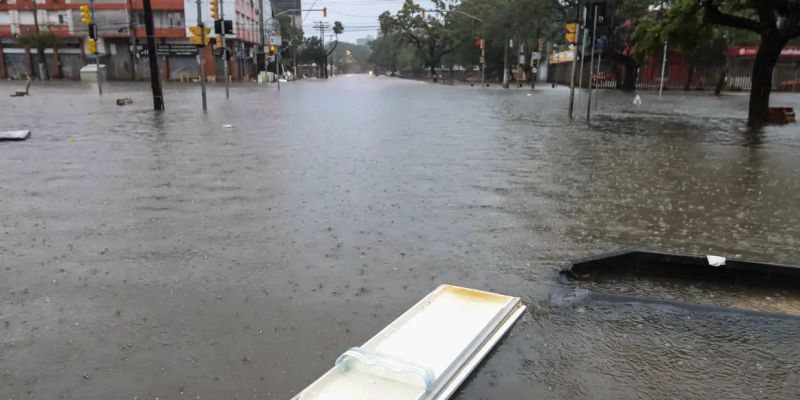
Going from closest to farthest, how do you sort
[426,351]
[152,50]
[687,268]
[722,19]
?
[426,351], [687,268], [722,19], [152,50]

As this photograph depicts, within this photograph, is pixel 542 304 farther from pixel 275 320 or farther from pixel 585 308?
pixel 275 320

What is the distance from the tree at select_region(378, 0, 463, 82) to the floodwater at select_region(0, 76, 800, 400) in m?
78.8

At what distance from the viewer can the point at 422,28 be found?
91.8 m

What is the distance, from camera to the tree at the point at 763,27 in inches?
720

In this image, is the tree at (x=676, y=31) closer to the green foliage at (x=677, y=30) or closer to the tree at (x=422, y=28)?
the green foliage at (x=677, y=30)

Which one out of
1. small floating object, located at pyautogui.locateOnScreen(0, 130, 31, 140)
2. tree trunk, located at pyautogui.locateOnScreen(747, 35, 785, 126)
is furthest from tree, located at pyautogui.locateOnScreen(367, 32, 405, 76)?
small floating object, located at pyautogui.locateOnScreen(0, 130, 31, 140)

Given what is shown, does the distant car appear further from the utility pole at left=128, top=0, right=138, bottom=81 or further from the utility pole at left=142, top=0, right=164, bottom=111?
the utility pole at left=142, top=0, right=164, bottom=111

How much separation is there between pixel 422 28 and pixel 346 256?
295 ft

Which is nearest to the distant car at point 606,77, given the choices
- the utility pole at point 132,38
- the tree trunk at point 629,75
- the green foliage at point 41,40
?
the tree trunk at point 629,75

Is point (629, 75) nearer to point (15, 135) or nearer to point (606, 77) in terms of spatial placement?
point (606, 77)

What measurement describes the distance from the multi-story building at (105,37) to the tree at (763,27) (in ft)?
184

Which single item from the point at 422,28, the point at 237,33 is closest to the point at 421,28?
the point at 422,28

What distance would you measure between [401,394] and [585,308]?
78.2 inches

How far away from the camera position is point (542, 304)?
15.5 ft
